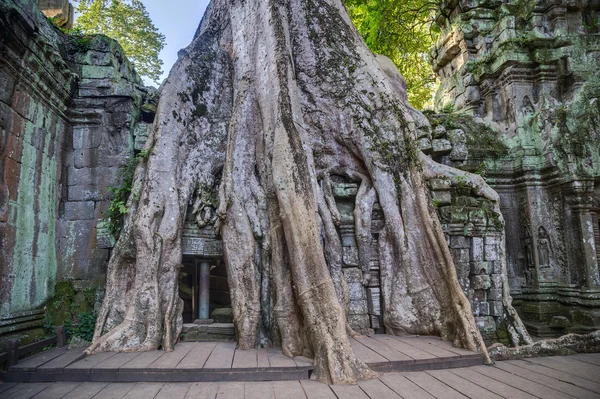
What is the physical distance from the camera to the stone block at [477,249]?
416cm

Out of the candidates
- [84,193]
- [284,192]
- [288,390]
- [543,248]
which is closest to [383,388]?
[288,390]

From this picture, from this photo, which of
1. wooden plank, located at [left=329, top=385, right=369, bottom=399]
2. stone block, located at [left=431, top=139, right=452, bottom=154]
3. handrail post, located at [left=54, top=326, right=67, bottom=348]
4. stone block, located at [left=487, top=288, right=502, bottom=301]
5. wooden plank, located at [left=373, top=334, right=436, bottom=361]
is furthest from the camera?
stone block, located at [left=431, top=139, right=452, bottom=154]

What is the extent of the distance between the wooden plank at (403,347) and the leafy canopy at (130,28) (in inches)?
575

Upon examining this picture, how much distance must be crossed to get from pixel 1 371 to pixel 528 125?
6740 millimetres

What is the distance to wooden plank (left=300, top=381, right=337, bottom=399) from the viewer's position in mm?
2402

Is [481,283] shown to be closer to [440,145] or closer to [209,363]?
[440,145]

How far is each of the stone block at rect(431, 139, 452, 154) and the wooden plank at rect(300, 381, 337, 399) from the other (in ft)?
11.4

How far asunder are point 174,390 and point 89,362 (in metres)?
0.83

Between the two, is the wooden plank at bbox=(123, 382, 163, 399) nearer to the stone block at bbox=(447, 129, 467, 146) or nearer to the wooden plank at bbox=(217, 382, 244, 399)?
the wooden plank at bbox=(217, 382, 244, 399)

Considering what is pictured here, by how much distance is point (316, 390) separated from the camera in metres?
2.50

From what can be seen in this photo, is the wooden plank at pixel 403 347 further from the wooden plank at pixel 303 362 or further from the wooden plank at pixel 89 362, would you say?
the wooden plank at pixel 89 362

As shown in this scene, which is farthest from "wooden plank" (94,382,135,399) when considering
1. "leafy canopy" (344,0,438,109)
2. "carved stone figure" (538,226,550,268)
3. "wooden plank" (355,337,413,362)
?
"leafy canopy" (344,0,438,109)

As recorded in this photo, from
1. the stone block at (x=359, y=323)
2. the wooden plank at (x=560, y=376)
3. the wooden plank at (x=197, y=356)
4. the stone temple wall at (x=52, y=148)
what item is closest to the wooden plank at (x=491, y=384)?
the wooden plank at (x=560, y=376)

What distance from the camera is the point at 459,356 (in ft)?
9.85
